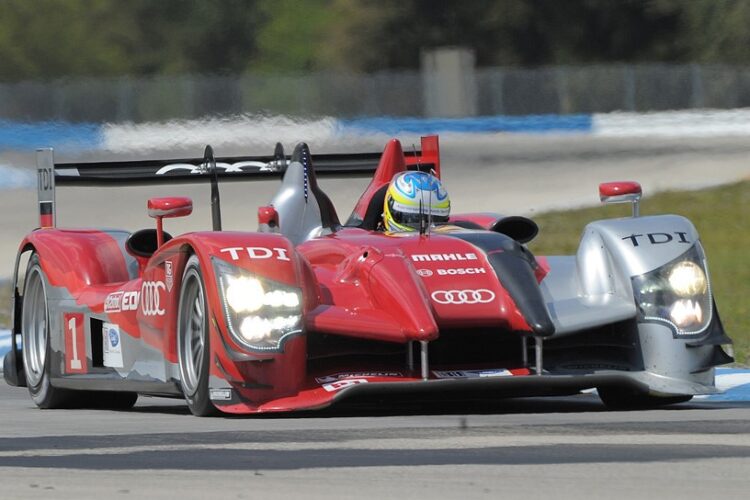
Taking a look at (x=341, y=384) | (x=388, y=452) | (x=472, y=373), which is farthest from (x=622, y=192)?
(x=388, y=452)

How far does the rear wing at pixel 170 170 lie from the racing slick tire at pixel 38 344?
46cm

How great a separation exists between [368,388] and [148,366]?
1.68 meters

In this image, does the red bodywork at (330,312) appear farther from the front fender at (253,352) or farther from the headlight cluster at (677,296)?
the headlight cluster at (677,296)

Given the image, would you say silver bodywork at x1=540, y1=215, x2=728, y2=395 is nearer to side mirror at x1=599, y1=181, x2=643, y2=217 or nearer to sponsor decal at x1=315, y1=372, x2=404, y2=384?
side mirror at x1=599, y1=181, x2=643, y2=217

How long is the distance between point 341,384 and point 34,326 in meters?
3.26

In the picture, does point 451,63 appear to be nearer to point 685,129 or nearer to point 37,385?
point 685,129

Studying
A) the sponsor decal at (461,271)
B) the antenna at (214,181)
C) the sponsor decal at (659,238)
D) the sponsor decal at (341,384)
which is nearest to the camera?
the sponsor decal at (341,384)

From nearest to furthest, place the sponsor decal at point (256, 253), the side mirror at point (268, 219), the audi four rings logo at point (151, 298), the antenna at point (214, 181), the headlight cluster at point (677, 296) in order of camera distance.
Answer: the sponsor decal at point (256, 253), the headlight cluster at point (677, 296), the audi four rings logo at point (151, 298), the side mirror at point (268, 219), the antenna at point (214, 181)

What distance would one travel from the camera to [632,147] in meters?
26.1

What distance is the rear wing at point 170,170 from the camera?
33.5 ft

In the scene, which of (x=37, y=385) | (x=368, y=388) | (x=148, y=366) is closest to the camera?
(x=368, y=388)

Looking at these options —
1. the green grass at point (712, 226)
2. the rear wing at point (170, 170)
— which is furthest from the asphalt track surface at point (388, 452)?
the green grass at point (712, 226)

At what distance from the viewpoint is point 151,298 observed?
Answer: 27.8 ft

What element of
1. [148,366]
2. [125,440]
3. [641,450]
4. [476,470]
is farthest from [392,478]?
[148,366]
